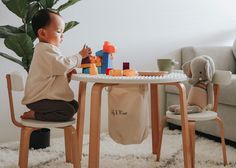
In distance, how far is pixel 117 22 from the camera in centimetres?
269

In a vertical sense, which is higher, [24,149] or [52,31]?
[52,31]

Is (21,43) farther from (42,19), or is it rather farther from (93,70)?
(93,70)

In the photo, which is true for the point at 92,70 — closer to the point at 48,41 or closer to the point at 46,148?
the point at 48,41

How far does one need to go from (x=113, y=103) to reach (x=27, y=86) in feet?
1.37

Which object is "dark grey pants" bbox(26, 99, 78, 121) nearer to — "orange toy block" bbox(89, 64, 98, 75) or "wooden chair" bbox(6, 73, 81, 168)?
"wooden chair" bbox(6, 73, 81, 168)

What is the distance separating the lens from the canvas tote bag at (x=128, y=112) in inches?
66.2

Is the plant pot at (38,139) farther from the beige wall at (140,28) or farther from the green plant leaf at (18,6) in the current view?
the green plant leaf at (18,6)

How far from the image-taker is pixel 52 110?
1574mm

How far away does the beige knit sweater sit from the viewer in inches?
60.6

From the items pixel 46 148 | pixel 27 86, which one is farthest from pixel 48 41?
pixel 46 148

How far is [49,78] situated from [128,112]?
16.3 inches

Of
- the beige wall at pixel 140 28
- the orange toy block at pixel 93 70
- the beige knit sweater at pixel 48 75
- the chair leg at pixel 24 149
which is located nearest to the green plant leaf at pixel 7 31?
the beige wall at pixel 140 28

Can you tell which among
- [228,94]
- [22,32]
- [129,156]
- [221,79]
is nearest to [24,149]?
[129,156]

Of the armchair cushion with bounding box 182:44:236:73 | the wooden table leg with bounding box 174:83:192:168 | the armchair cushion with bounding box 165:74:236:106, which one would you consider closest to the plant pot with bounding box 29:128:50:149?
the wooden table leg with bounding box 174:83:192:168
